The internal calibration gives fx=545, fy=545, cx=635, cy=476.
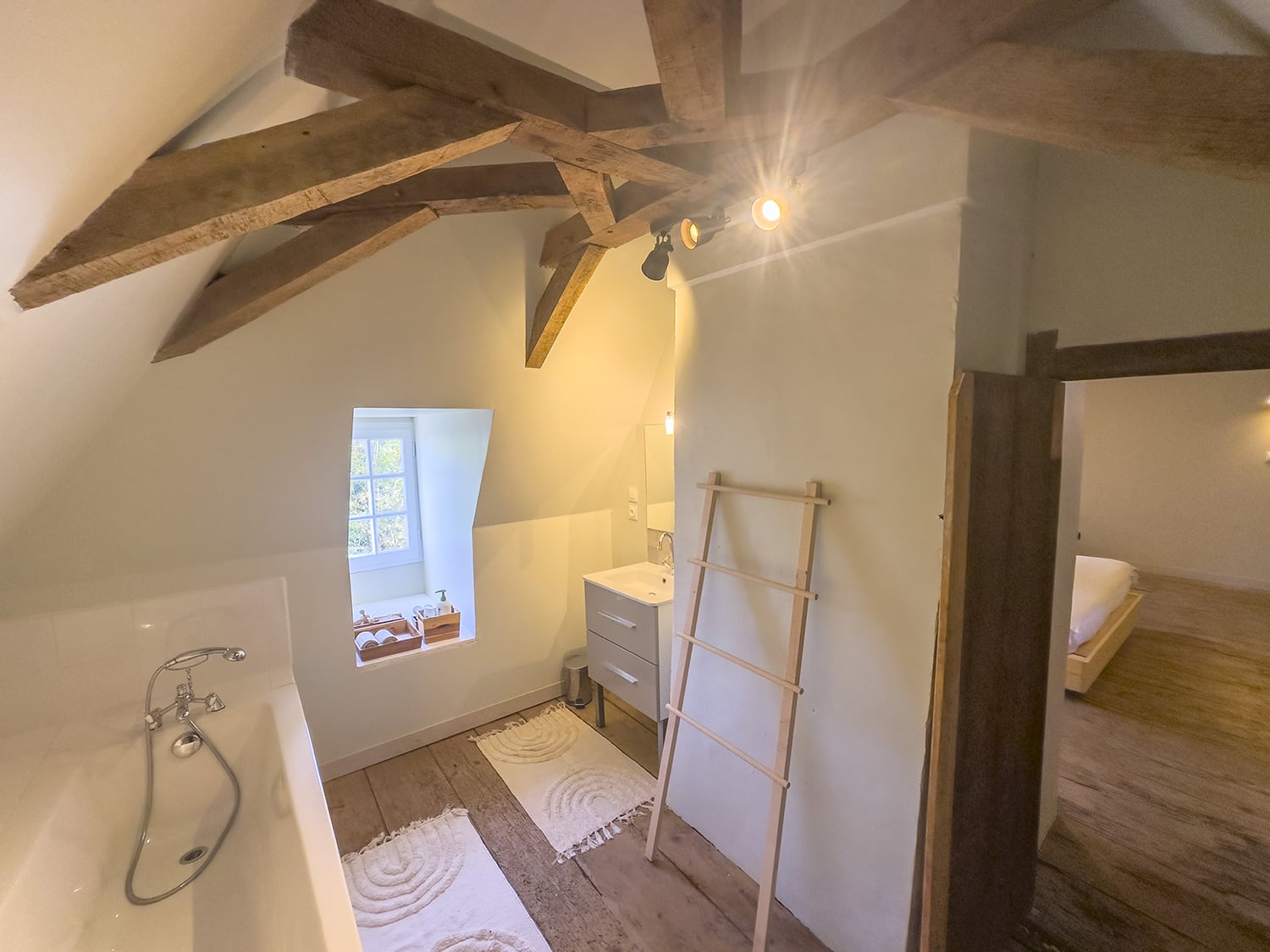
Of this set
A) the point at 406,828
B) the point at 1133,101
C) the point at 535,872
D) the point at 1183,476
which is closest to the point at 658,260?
the point at 1133,101

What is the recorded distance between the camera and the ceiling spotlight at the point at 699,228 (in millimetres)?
1763

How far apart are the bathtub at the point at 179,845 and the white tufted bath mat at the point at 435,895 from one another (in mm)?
369

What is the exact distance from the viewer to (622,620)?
2.91 m

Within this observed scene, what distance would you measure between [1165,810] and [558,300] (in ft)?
11.9

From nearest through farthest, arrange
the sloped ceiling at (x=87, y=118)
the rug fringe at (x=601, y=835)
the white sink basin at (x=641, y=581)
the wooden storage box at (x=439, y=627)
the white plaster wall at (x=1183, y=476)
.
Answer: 1. the sloped ceiling at (x=87, y=118)
2. the rug fringe at (x=601, y=835)
3. the white sink basin at (x=641, y=581)
4. the wooden storage box at (x=439, y=627)
5. the white plaster wall at (x=1183, y=476)

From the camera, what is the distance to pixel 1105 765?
2.80 metres

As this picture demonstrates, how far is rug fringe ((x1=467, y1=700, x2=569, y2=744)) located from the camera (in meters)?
3.15

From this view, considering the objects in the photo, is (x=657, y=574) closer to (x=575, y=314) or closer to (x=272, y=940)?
(x=575, y=314)

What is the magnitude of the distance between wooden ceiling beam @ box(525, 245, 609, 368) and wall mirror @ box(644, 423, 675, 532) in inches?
39.7

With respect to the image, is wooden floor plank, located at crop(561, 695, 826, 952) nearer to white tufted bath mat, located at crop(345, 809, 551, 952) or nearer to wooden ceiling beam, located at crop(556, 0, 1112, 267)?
white tufted bath mat, located at crop(345, 809, 551, 952)

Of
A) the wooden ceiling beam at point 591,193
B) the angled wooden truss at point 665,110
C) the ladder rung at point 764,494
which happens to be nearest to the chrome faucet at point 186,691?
the angled wooden truss at point 665,110

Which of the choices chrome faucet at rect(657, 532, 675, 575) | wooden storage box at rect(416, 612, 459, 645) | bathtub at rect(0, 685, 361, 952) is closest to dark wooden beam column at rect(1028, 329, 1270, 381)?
chrome faucet at rect(657, 532, 675, 575)

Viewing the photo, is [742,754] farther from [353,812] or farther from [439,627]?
[439,627]

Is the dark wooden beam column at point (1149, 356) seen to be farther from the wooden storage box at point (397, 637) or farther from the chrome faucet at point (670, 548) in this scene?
the wooden storage box at point (397, 637)
